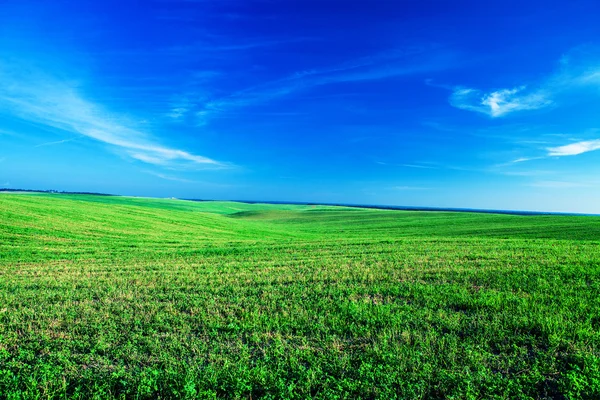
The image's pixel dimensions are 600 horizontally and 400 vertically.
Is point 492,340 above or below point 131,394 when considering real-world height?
above

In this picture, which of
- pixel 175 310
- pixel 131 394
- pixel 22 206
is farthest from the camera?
pixel 22 206

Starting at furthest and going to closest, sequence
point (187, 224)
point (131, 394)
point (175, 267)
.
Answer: point (187, 224)
point (175, 267)
point (131, 394)

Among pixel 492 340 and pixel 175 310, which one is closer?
pixel 492 340

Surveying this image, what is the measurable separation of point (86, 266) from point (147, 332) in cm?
1195

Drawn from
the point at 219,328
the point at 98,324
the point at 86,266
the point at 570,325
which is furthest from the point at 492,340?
the point at 86,266

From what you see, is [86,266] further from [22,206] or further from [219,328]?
[22,206]

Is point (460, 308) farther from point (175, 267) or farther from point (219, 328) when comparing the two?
point (175, 267)

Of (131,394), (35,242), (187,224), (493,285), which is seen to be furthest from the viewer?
(187,224)

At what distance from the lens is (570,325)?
7.75 meters

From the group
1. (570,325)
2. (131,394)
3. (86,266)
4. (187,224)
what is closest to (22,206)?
(187,224)

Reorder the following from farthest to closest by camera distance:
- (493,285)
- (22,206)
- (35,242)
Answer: (22,206), (35,242), (493,285)

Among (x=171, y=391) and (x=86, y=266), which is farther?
(x=86, y=266)

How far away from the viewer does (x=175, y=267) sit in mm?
16641

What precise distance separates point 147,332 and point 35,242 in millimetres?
23974
